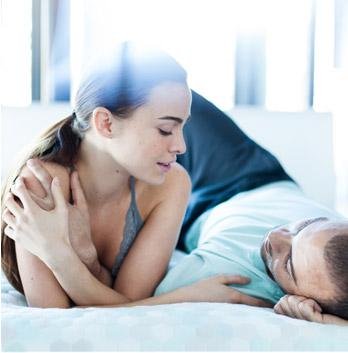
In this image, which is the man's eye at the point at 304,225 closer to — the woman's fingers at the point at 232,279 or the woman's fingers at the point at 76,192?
the woman's fingers at the point at 232,279

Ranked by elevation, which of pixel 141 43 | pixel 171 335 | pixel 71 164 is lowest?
pixel 171 335

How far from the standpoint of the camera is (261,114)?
131 centimetres

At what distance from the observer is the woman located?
0.67 metres

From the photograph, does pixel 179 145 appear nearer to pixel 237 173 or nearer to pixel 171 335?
pixel 171 335

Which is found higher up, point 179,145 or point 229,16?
point 229,16

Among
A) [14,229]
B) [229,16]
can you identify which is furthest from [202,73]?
[14,229]

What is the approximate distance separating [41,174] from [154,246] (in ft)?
0.54

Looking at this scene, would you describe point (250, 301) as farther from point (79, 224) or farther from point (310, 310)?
point (79, 224)

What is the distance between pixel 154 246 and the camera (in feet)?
2.54

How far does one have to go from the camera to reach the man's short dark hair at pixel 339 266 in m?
0.61

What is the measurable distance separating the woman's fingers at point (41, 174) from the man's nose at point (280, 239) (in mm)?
251

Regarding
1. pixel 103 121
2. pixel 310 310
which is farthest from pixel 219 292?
pixel 103 121

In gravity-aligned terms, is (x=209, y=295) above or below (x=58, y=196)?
below

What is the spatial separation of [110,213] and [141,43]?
0.22 meters
